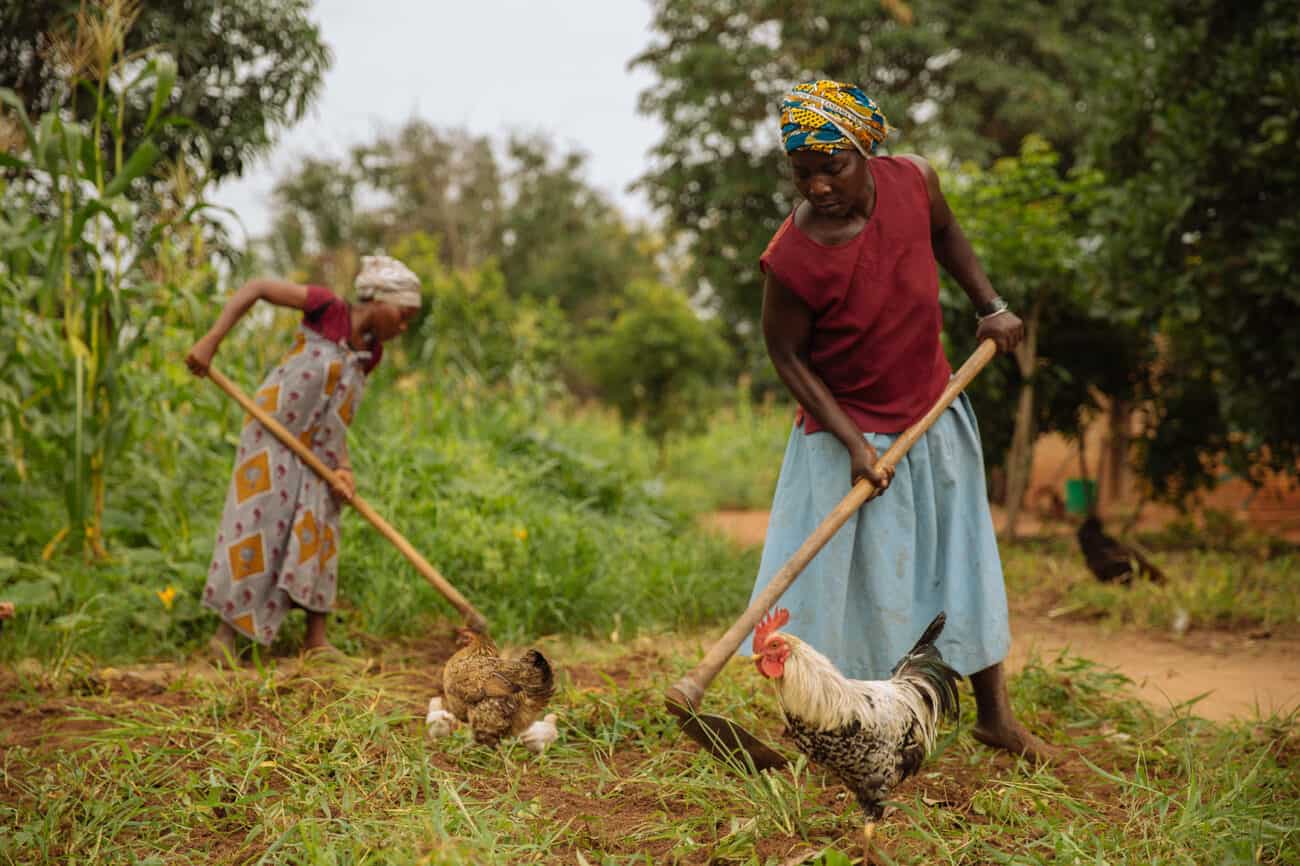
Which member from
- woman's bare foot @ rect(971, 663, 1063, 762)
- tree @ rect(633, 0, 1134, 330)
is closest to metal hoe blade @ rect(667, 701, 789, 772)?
woman's bare foot @ rect(971, 663, 1063, 762)

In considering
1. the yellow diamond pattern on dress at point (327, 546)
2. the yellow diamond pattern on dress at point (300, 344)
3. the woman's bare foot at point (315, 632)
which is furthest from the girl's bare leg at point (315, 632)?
the yellow diamond pattern on dress at point (300, 344)

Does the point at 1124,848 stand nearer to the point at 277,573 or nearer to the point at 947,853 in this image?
the point at 947,853

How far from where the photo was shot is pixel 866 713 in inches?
91.4

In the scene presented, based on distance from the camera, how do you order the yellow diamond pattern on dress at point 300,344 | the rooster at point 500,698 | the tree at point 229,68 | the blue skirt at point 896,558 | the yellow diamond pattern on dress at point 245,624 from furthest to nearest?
the tree at point 229,68
the yellow diamond pattern on dress at point 300,344
the yellow diamond pattern on dress at point 245,624
the rooster at point 500,698
the blue skirt at point 896,558

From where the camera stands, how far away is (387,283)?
4113mm

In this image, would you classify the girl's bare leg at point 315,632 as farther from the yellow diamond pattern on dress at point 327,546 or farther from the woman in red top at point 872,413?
the woman in red top at point 872,413

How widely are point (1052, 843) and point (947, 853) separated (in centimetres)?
28

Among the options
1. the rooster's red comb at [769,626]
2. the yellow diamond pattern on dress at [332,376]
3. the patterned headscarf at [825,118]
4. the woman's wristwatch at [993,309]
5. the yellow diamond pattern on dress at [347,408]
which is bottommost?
the rooster's red comb at [769,626]

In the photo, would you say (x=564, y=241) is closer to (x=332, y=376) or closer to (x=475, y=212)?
(x=475, y=212)

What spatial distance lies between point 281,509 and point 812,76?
1498 centimetres

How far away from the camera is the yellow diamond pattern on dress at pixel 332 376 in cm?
419

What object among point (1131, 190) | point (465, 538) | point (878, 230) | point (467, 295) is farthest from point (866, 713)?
point (467, 295)

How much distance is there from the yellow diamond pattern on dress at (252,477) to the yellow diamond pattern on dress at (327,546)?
1.04 ft

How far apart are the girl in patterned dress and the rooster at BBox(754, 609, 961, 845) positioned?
Answer: 239 centimetres
